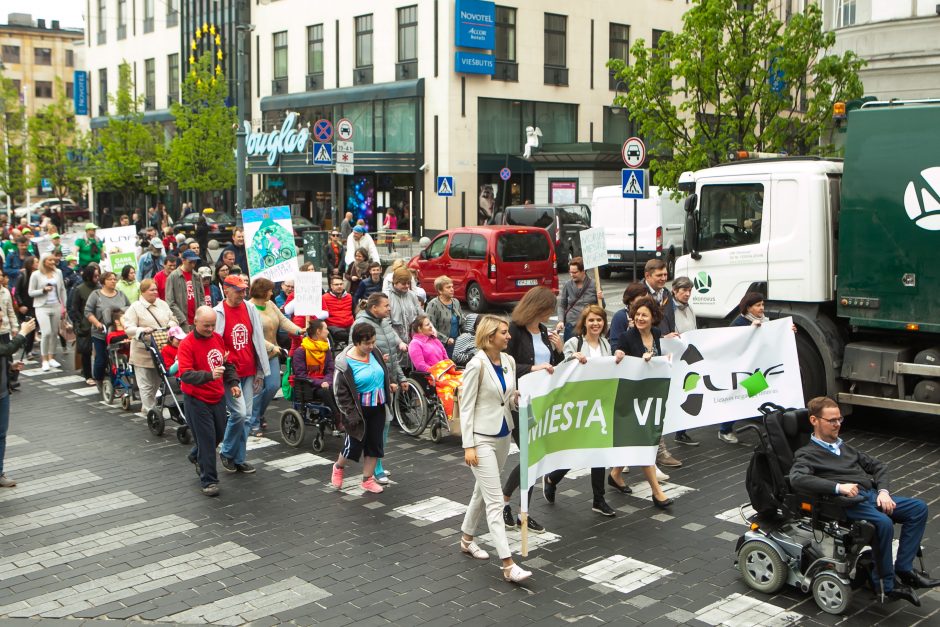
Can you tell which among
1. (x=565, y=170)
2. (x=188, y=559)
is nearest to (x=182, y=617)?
(x=188, y=559)

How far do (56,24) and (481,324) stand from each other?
11553 cm

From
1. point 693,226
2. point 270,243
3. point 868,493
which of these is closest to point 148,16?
point 270,243

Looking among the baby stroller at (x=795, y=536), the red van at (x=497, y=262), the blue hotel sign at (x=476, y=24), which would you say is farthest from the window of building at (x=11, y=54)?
the baby stroller at (x=795, y=536)

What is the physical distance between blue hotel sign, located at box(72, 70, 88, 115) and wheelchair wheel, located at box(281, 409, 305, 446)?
6788 centimetres

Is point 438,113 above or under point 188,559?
above

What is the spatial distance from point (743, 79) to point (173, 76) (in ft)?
160

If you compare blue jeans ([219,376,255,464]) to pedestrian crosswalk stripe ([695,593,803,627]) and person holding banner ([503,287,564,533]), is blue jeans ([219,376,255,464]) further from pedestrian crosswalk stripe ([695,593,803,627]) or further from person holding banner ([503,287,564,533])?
pedestrian crosswalk stripe ([695,593,803,627])

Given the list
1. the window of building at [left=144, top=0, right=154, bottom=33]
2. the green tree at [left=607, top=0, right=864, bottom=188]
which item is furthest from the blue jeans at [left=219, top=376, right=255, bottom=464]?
the window of building at [left=144, top=0, right=154, bottom=33]

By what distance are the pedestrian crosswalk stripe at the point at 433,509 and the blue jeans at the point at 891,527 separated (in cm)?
353

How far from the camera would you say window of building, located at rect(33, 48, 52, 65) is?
107 metres

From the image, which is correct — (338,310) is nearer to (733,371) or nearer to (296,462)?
(296,462)

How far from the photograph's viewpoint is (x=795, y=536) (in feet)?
22.9

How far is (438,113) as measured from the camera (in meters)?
44.9

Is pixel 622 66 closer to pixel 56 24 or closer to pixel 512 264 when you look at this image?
pixel 512 264
